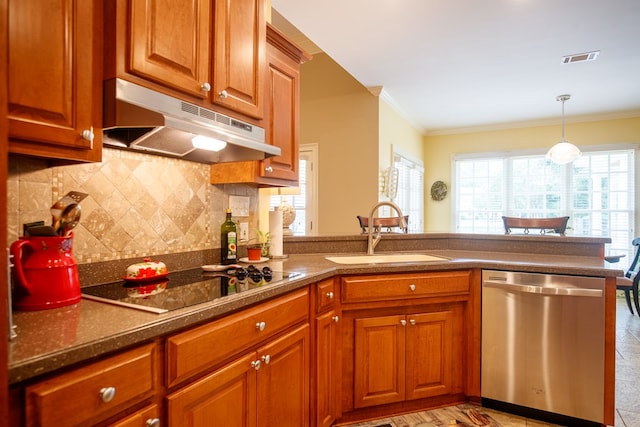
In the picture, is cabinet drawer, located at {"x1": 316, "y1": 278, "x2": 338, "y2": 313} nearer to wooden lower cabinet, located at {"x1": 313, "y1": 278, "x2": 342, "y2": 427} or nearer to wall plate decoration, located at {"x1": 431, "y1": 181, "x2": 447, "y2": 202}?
wooden lower cabinet, located at {"x1": 313, "y1": 278, "x2": 342, "y2": 427}

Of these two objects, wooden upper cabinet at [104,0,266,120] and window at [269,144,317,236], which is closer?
wooden upper cabinet at [104,0,266,120]

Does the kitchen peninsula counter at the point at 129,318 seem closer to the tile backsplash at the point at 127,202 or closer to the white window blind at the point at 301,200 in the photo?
the tile backsplash at the point at 127,202

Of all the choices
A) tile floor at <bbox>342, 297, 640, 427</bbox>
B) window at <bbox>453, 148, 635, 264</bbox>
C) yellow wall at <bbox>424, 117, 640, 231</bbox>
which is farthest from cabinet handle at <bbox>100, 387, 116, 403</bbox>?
yellow wall at <bbox>424, 117, 640, 231</bbox>

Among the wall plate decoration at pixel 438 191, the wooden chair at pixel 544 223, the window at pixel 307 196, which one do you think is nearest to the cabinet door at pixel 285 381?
the wooden chair at pixel 544 223

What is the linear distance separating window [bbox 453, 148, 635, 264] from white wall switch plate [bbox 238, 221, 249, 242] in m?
5.09

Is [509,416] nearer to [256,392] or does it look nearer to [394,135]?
[256,392]

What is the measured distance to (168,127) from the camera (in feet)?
4.15

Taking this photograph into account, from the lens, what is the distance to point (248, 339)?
1306mm

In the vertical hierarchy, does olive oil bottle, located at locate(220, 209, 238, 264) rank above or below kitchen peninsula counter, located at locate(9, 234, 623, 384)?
above

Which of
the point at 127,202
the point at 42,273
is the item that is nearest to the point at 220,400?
the point at 42,273

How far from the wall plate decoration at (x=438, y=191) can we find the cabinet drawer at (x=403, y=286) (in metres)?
4.81

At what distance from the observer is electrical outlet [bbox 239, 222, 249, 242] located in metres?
2.22

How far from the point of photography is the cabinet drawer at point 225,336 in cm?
103

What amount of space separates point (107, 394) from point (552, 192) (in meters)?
6.70
